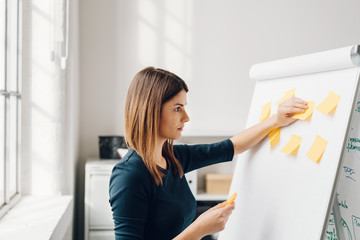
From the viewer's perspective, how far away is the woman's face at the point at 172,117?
4.85 ft

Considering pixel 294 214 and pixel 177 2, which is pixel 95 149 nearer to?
pixel 177 2

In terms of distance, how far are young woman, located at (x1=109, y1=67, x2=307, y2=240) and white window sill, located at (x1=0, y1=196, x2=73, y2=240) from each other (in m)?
0.65

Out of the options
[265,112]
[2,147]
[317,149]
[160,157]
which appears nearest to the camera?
[317,149]

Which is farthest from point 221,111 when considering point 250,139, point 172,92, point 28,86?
point 172,92

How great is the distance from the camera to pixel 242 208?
1740 millimetres

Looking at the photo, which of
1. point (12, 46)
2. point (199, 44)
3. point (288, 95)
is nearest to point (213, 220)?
point (288, 95)

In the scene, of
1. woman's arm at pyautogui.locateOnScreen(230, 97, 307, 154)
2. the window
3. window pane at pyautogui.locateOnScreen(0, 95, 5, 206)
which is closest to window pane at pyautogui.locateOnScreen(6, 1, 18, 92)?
the window

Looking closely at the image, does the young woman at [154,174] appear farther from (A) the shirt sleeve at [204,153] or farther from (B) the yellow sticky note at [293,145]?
(A) the shirt sleeve at [204,153]

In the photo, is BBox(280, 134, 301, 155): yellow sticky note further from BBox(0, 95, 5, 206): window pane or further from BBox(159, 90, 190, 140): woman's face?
BBox(0, 95, 5, 206): window pane

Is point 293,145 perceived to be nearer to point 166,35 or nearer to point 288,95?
point 288,95

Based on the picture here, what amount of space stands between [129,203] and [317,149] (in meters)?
0.60

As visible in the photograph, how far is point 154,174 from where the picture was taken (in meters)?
1.44

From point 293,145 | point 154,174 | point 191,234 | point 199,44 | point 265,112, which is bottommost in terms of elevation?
point 191,234

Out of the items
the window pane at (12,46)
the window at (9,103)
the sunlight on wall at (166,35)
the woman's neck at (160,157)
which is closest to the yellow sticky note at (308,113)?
the woman's neck at (160,157)
